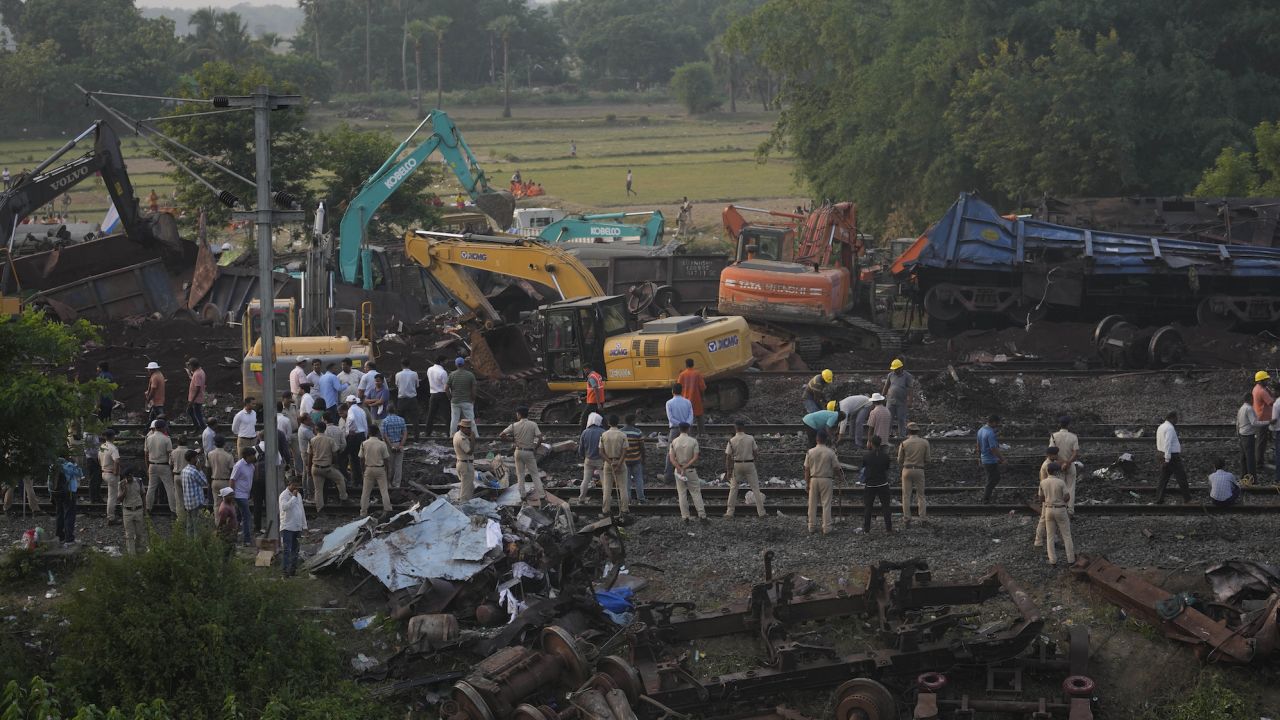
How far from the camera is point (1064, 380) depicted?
2486 centimetres

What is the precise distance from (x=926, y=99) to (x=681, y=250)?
9767 mm

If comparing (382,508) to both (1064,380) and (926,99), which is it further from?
(926,99)

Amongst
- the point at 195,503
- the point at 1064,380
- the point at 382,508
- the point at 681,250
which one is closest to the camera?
the point at 195,503

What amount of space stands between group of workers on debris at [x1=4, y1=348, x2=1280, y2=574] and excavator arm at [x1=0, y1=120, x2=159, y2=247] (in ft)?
33.0

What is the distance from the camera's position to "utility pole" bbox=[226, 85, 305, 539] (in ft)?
52.4

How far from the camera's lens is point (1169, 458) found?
1753cm

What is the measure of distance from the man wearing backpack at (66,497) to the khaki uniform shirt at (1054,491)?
11742mm

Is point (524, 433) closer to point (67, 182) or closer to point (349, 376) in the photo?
point (349, 376)

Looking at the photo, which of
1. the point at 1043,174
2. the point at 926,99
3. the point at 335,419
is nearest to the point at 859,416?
the point at 335,419

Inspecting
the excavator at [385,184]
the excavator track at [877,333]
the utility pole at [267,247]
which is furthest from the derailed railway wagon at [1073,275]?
the utility pole at [267,247]

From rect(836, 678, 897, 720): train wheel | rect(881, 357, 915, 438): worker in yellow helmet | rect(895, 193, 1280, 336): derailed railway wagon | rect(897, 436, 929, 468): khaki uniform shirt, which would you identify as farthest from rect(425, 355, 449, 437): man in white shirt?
rect(895, 193, 1280, 336): derailed railway wagon

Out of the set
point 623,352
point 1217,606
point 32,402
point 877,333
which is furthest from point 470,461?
point 877,333

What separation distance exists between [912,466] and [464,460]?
5863 mm

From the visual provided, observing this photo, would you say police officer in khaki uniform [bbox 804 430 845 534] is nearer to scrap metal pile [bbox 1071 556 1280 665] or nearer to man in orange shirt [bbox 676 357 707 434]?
scrap metal pile [bbox 1071 556 1280 665]
